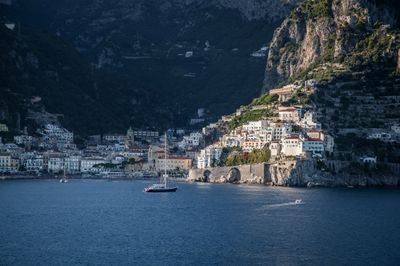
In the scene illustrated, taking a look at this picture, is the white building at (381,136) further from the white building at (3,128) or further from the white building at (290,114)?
the white building at (3,128)

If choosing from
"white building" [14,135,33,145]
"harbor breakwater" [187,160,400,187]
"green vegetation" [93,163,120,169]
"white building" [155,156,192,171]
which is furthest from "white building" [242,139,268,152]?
"white building" [14,135,33,145]

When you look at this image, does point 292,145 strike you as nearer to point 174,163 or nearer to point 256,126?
point 256,126

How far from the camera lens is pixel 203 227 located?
3027 inches

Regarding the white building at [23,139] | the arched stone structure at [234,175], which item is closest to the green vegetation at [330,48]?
the arched stone structure at [234,175]

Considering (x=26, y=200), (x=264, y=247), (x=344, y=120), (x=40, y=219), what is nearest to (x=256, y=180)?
(x=344, y=120)

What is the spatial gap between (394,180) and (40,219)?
49.6 metres

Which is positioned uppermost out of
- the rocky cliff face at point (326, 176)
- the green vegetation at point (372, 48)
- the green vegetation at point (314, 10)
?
the green vegetation at point (314, 10)

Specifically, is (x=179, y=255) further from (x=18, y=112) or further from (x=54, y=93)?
(x=54, y=93)

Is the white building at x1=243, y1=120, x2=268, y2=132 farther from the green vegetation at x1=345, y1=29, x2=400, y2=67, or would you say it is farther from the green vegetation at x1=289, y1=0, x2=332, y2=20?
the green vegetation at x1=289, y1=0, x2=332, y2=20

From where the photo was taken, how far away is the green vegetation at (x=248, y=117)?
458ft

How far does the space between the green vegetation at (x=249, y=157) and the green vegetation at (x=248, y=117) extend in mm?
10437

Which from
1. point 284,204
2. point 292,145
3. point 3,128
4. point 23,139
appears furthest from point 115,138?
point 284,204

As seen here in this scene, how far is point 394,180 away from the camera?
11794 cm

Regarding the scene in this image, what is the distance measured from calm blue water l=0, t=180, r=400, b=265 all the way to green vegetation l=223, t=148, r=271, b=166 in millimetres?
13071
